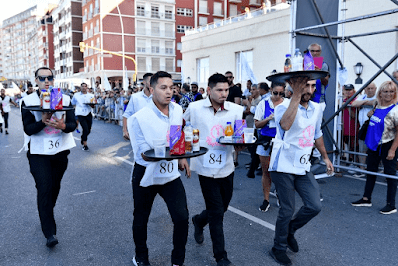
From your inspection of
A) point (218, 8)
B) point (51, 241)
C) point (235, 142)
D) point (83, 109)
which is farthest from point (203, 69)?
point (235, 142)

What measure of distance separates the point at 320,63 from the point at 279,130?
88.7 inches

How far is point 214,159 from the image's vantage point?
3400 millimetres

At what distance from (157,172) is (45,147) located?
1.59 metres

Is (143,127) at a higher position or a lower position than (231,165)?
higher

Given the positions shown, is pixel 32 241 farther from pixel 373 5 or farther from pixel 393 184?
pixel 373 5

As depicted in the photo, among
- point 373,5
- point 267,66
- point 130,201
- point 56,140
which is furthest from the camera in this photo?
point 267,66

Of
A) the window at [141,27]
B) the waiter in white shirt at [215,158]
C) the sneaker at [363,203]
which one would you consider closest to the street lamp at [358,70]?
the sneaker at [363,203]

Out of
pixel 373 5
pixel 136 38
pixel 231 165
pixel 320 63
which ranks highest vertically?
pixel 136 38

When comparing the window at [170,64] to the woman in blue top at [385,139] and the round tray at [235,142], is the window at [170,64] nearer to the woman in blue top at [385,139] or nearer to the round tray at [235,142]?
the woman in blue top at [385,139]

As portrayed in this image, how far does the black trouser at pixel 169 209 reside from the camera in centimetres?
307

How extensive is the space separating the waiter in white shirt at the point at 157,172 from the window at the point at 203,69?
25181 mm

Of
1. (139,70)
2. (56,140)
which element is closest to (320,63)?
(56,140)

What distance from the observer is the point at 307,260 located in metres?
3.54

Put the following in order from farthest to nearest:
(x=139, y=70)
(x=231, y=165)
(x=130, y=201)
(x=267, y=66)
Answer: (x=139, y=70)
(x=267, y=66)
(x=130, y=201)
(x=231, y=165)
